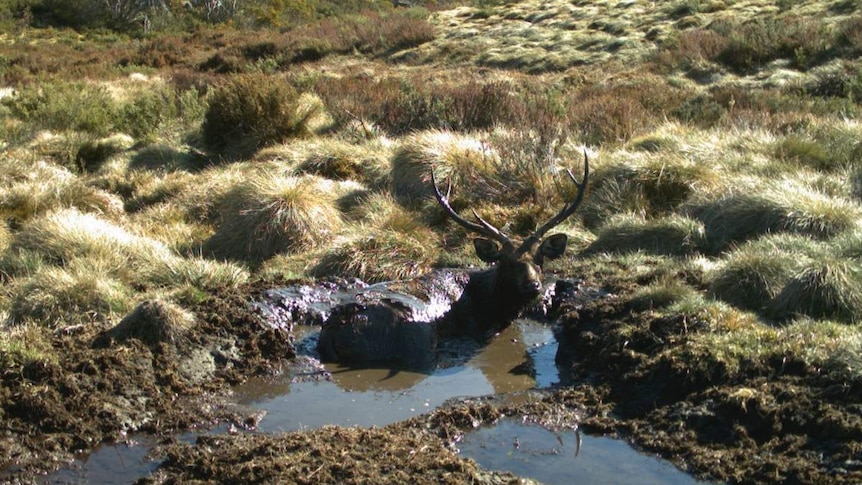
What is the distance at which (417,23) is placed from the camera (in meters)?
33.8

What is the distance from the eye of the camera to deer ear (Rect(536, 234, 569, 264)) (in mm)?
9039

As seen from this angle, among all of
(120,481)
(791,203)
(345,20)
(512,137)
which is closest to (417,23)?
(345,20)

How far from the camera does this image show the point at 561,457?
6156mm

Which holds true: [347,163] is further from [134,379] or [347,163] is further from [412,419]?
[412,419]

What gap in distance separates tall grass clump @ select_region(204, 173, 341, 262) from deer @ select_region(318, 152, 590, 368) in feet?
8.27

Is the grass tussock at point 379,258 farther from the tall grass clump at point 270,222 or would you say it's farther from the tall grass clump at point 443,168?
the tall grass clump at point 443,168

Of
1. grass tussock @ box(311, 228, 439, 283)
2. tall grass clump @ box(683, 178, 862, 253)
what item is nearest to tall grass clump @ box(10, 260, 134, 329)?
grass tussock @ box(311, 228, 439, 283)

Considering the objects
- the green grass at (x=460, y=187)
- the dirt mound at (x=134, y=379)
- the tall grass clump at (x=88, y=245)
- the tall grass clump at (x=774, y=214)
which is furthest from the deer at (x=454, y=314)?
the tall grass clump at (x=88, y=245)

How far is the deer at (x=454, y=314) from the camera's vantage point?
26.1ft

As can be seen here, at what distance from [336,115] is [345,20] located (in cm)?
2292

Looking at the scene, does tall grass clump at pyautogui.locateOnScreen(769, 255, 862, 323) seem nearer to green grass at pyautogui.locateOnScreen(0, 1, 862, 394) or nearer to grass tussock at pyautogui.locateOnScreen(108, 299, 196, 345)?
green grass at pyautogui.locateOnScreen(0, 1, 862, 394)

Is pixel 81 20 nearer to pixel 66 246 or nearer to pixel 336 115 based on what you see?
pixel 336 115

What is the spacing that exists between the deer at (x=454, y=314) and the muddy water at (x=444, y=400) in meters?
0.16

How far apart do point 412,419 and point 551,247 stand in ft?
9.53
